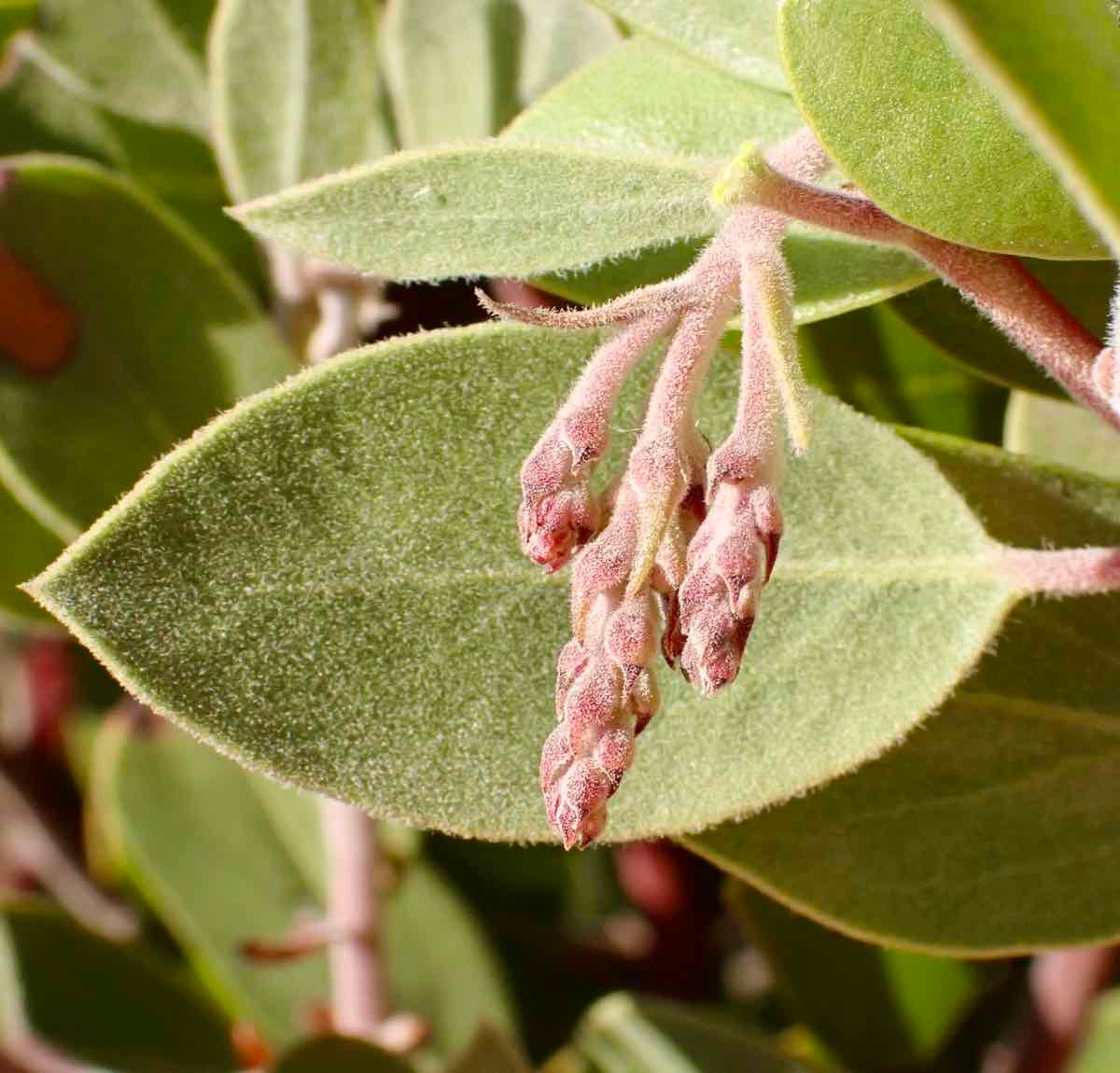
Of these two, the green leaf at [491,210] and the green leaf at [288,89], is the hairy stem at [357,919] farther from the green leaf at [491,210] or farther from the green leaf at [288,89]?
the green leaf at [491,210]

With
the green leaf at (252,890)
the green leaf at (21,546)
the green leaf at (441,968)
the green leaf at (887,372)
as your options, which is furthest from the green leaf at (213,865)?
the green leaf at (887,372)

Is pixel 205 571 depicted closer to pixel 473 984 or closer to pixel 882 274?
pixel 882 274

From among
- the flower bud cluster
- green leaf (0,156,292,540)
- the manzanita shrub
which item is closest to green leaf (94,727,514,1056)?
the manzanita shrub

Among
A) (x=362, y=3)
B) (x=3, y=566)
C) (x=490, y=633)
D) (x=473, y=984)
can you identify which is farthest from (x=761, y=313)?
(x=473, y=984)

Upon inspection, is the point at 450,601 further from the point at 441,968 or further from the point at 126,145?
the point at 441,968

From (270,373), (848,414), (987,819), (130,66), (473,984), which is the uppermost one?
(130,66)
